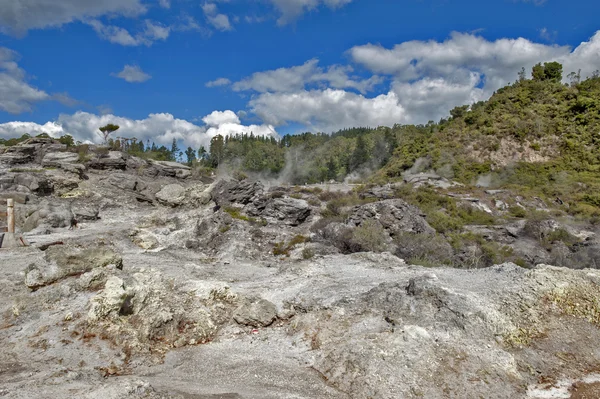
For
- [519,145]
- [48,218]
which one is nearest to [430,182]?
[519,145]

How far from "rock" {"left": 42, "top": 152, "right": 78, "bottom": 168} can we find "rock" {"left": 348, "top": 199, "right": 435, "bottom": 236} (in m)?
27.4

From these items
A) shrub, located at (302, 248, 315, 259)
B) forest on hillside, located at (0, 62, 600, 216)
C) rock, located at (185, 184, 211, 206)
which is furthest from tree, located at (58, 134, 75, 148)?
shrub, located at (302, 248, 315, 259)

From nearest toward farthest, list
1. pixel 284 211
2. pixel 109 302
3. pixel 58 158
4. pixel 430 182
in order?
pixel 109 302 → pixel 284 211 → pixel 58 158 → pixel 430 182

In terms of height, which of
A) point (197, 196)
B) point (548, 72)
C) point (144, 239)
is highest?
point (548, 72)

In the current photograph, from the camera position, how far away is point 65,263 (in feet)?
33.1

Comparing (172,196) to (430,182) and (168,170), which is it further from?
(430,182)

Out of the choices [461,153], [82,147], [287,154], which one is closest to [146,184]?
[82,147]

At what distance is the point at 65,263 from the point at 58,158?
30.1 meters

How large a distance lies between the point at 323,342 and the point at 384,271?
15.6 feet

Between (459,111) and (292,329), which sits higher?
(459,111)

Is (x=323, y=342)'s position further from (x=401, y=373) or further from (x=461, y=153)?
(x=461, y=153)

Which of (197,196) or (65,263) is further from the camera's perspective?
(197,196)

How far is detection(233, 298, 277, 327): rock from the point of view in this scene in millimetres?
8352

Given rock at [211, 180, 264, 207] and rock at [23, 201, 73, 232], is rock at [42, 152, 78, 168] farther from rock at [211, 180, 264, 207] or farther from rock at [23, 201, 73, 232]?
rock at [211, 180, 264, 207]
